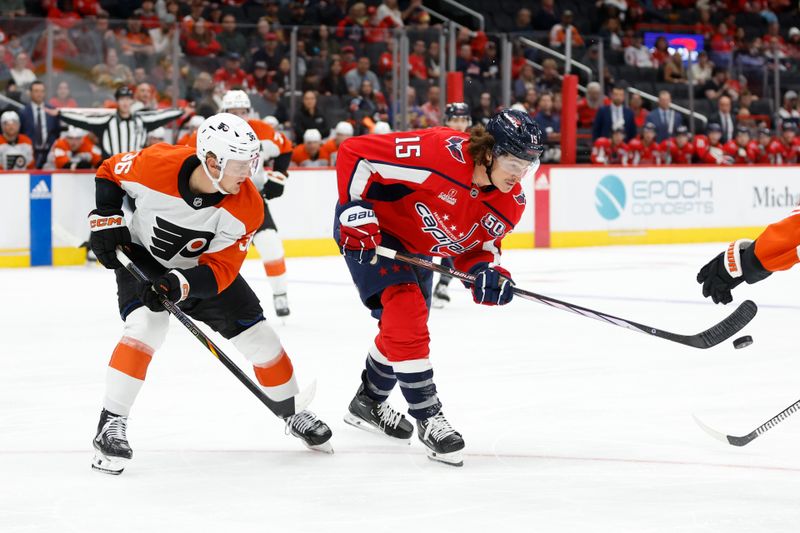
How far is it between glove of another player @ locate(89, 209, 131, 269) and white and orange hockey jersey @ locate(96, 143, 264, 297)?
4cm

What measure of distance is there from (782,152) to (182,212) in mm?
10720

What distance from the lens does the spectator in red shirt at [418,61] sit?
424 inches

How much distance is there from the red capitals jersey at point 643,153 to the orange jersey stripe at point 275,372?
28.9 feet

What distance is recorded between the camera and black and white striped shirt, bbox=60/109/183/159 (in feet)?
30.7

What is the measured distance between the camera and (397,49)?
10.7m

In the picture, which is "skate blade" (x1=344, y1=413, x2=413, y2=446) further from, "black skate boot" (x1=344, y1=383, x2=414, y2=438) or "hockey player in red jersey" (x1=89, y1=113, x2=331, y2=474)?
"hockey player in red jersey" (x1=89, y1=113, x2=331, y2=474)

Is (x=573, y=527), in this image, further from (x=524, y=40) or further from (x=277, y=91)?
(x=524, y=40)

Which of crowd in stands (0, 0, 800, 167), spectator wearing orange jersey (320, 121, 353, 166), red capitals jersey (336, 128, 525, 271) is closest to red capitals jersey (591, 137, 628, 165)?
crowd in stands (0, 0, 800, 167)

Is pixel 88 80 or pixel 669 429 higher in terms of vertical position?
pixel 88 80

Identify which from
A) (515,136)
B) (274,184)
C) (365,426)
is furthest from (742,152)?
(515,136)

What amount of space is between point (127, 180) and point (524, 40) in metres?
8.58

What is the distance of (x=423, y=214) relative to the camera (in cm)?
357

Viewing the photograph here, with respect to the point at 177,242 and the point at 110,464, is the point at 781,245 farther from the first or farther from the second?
the point at 110,464

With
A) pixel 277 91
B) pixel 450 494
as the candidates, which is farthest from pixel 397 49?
pixel 450 494
